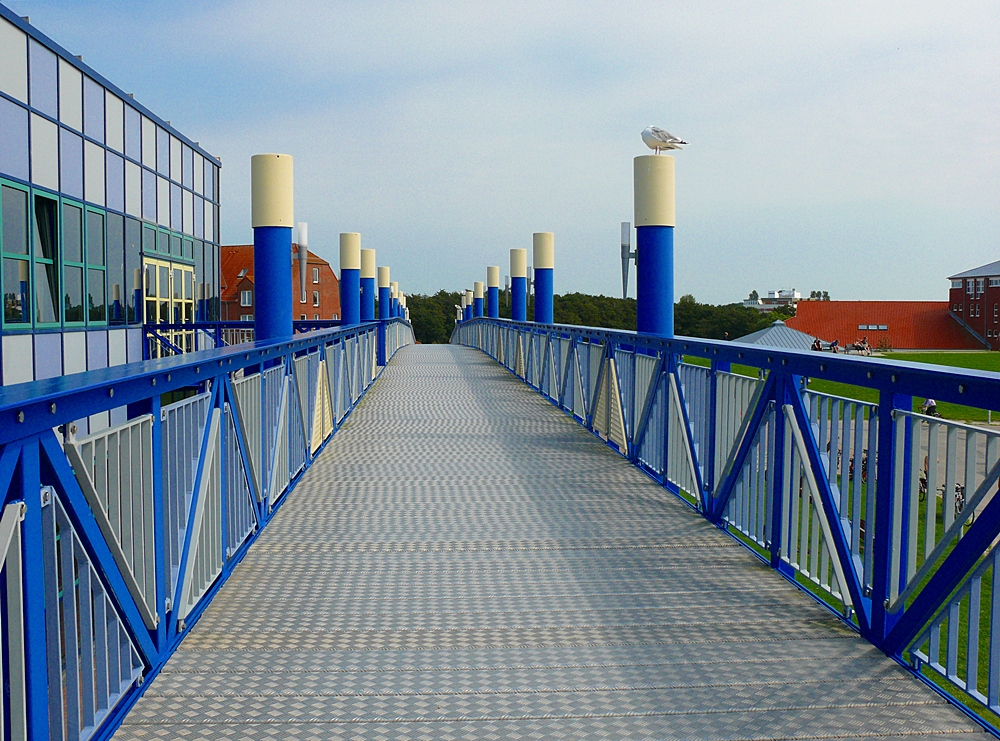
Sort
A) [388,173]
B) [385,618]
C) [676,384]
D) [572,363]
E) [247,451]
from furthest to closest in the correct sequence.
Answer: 1. [388,173]
2. [572,363]
3. [676,384]
4. [247,451]
5. [385,618]

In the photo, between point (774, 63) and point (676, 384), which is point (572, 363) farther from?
point (774, 63)

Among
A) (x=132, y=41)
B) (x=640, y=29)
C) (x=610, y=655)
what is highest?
(x=132, y=41)

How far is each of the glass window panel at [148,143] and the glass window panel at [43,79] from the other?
5.58 meters

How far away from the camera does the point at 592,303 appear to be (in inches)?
3465

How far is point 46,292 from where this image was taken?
18.1m

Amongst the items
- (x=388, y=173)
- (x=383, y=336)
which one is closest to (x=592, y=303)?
(x=388, y=173)

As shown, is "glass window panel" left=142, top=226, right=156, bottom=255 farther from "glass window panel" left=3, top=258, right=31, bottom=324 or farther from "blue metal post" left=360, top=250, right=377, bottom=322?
"glass window panel" left=3, top=258, right=31, bottom=324

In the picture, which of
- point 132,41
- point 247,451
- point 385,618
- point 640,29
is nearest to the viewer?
point 385,618

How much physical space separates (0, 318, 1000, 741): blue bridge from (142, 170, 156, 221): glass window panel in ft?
63.8

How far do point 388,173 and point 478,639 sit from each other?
3599cm

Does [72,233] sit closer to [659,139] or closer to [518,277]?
[518,277]

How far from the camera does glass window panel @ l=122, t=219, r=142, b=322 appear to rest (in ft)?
74.4

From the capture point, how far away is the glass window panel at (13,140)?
52.3ft

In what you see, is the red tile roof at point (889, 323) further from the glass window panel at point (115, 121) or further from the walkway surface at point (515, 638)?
the walkway surface at point (515, 638)
